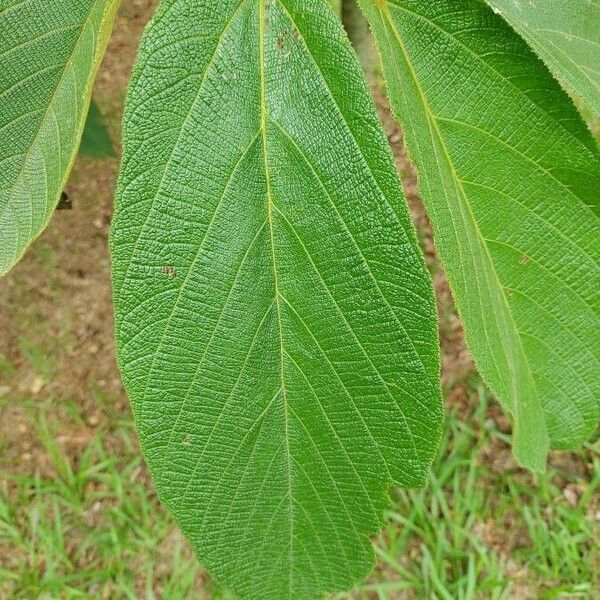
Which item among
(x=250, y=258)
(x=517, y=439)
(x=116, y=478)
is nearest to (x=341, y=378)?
(x=250, y=258)

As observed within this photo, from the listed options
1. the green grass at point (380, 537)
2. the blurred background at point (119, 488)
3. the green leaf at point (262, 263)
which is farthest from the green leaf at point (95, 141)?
the green leaf at point (262, 263)

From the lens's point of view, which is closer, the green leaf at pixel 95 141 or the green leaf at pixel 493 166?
the green leaf at pixel 493 166

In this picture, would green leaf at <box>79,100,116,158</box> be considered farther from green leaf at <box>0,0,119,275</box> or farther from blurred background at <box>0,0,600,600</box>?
green leaf at <box>0,0,119,275</box>

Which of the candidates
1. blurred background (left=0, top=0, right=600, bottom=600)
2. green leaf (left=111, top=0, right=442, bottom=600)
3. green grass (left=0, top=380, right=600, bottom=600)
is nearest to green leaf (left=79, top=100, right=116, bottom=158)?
blurred background (left=0, top=0, right=600, bottom=600)

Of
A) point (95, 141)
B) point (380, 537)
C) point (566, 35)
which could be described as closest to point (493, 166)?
point (566, 35)

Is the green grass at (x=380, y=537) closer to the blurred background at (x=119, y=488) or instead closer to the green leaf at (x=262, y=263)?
the blurred background at (x=119, y=488)

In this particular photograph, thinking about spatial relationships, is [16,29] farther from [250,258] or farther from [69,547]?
[69,547]
